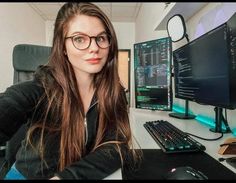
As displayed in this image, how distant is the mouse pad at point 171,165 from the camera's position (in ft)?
2.02

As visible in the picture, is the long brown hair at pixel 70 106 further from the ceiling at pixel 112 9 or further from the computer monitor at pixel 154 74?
the ceiling at pixel 112 9

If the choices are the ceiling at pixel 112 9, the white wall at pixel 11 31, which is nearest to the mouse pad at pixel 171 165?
the white wall at pixel 11 31

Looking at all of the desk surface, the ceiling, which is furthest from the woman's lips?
the ceiling

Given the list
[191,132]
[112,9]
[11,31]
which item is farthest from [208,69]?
[112,9]

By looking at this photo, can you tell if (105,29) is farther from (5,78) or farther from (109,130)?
(5,78)

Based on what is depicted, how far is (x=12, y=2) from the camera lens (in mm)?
3096

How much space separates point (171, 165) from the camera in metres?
0.69

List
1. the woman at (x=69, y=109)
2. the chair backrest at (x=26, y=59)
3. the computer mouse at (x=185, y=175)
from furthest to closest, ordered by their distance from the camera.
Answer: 1. the chair backrest at (x=26, y=59)
2. the woman at (x=69, y=109)
3. the computer mouse at (x=185, y=175)

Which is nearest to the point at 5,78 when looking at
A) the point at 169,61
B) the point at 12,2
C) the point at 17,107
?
the point at 12,2

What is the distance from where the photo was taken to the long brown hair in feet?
2.64

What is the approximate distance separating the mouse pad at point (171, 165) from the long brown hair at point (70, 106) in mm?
106

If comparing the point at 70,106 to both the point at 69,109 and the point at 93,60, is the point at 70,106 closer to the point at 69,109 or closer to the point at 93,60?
the point at 69,109

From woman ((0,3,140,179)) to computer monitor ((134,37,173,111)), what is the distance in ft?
2.59

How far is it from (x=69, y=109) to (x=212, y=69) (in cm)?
65
